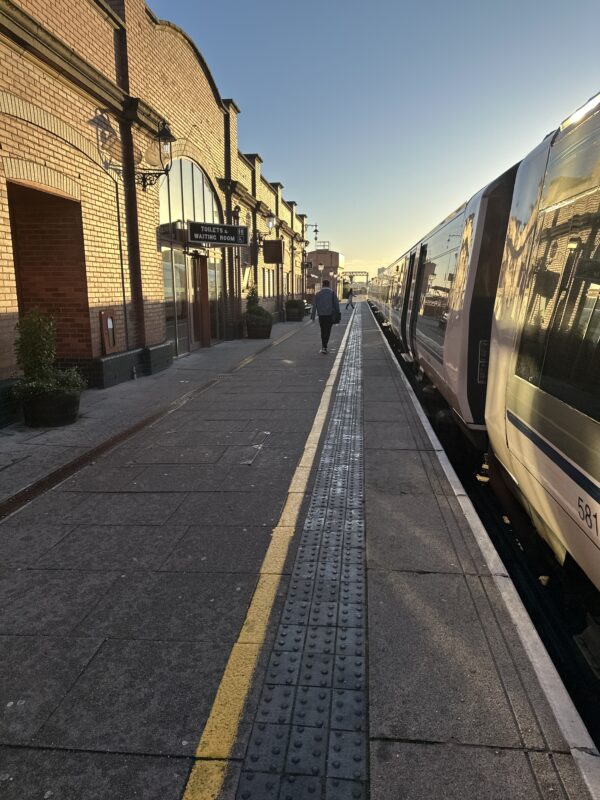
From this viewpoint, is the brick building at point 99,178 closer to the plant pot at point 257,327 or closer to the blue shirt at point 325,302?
the blue shirt at point 325,302

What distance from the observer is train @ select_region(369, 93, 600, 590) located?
2.50 m

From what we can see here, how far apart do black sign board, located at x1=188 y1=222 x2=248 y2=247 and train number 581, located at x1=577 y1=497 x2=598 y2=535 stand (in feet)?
41.9

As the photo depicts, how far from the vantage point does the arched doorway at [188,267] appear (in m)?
13.0

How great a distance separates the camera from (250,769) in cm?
201

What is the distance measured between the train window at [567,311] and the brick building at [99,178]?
6390 millimetres

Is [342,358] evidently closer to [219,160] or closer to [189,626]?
[219,160]

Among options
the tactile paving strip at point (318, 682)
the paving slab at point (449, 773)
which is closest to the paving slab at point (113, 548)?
the tactile paving strip at point (318, 682)

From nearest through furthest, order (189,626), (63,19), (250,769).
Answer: (250,769)
(189,626)
(63,19)

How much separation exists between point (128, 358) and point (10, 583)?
24.3 ft

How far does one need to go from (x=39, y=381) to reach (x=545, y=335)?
6.03m

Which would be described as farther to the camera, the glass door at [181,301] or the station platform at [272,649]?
the glass door at [181,301]

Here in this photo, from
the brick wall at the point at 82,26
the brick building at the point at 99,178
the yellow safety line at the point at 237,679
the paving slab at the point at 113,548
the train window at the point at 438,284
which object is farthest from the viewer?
the brick wall at the point at 82,26

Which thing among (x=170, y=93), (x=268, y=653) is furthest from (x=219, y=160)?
(x=268, y=653)

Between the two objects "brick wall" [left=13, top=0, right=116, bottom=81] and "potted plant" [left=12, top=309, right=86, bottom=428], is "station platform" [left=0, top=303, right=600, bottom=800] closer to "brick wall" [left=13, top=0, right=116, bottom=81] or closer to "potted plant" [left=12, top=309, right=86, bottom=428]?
"potted plant" [left=12, top=309, right=86, bottom=428]
